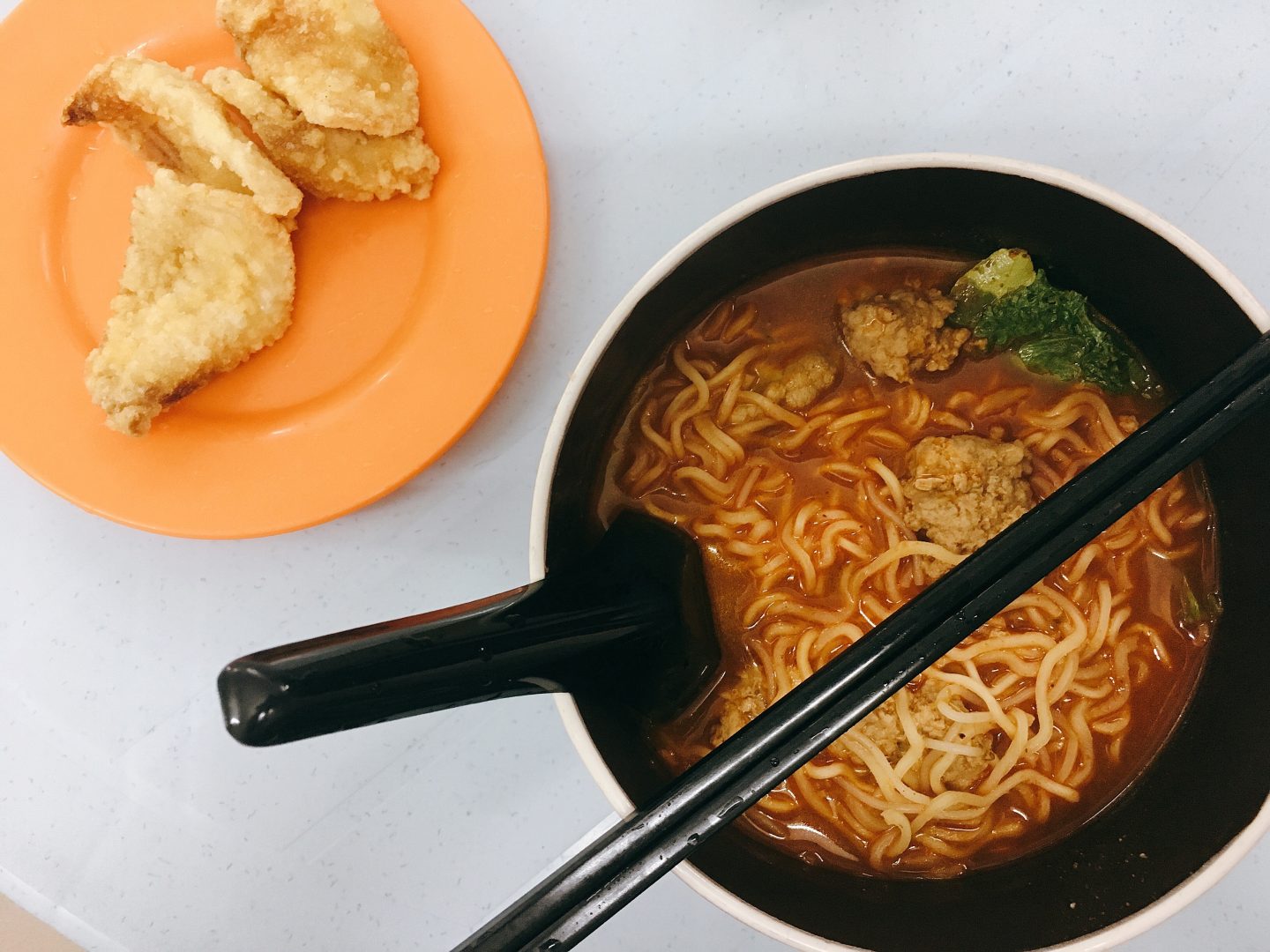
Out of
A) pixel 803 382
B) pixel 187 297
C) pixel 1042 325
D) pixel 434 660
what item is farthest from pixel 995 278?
pixel 187 297

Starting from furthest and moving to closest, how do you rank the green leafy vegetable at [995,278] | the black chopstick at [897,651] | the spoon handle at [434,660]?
the green leafy vegetable at [995,278], the black chopstick at [897,651], the spoon handle at [434,660]

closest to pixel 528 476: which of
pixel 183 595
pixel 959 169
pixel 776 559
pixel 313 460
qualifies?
pixel 313 460

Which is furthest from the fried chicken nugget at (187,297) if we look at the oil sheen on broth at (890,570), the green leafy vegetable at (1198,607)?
the green leafy vegetable at (1198,607)

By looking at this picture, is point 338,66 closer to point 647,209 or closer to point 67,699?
point 647,209

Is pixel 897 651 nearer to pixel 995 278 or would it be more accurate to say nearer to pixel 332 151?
pixel 995 278

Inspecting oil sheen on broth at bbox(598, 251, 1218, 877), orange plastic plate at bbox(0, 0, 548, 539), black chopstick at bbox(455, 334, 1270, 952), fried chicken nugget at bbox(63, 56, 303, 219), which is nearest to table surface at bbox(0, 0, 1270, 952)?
orange plastic plate at bbox(0, 0, 548, 539)

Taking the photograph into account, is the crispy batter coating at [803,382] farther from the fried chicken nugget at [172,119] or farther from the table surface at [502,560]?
the fried chicken nugget at [172,119]
